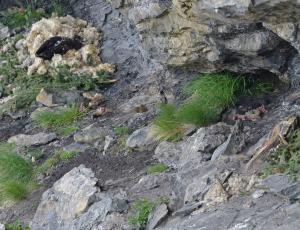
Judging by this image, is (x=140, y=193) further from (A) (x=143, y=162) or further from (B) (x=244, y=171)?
(B) (x=244, y=171)

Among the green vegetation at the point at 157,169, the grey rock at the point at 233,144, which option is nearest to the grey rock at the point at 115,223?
the green vegetation at the point at 157,169

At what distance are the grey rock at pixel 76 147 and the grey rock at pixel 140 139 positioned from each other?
0.68 meters

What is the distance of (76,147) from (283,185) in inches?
151

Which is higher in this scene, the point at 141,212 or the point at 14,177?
the point at 141,212

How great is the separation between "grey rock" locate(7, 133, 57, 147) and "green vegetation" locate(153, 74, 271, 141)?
1.94 meters

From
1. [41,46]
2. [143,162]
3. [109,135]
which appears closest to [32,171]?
[109,135]

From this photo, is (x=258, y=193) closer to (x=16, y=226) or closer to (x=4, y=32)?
(x=16, y=226)

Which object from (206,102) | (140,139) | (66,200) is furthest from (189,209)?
(140,139)

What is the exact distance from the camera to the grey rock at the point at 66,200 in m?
6.75

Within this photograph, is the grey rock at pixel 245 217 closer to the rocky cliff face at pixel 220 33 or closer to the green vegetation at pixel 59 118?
the rocky cliff face at pixel 220 33

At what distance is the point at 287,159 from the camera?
217 inches

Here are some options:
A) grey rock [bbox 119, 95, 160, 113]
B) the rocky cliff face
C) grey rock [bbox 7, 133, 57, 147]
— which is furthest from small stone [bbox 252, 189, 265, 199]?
grey rock [bbox 7, 133, 57, 147]

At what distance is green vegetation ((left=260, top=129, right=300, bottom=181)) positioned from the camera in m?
5.29

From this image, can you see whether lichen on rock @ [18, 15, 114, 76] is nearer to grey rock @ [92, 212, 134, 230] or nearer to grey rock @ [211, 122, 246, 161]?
grey rock @ [211, 122, 246, 161]
